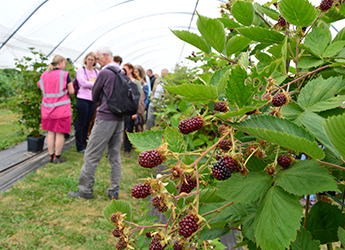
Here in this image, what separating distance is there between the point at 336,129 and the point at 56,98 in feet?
15.7

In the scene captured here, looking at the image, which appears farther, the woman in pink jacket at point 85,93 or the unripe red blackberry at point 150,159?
the woman in pink jacket at point 85,93

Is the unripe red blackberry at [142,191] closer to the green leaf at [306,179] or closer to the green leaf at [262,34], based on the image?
the green leaf at [306,179]

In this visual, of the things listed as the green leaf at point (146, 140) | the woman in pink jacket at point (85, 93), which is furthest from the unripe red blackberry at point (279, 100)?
the woman in pink jacket at point (85, 93)

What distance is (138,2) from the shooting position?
8641mm

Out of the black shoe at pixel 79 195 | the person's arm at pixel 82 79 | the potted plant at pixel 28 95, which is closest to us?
the black shoe at pixel 79 195

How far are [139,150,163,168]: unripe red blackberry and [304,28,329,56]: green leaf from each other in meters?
0.50

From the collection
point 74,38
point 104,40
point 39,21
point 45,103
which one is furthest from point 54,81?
point 104,40

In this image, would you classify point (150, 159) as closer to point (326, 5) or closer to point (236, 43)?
point (236, 43)

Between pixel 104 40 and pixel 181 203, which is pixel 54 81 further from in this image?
pixel 104 40

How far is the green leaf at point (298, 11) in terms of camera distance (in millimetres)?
573

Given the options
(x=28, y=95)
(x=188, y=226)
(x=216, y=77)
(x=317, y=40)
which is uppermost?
(x=317, y=40)

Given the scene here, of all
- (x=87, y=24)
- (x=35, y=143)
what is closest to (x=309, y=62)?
(x=35, y=143)

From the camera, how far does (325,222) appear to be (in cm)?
62

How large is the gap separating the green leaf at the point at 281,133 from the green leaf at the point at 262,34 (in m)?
0.28
